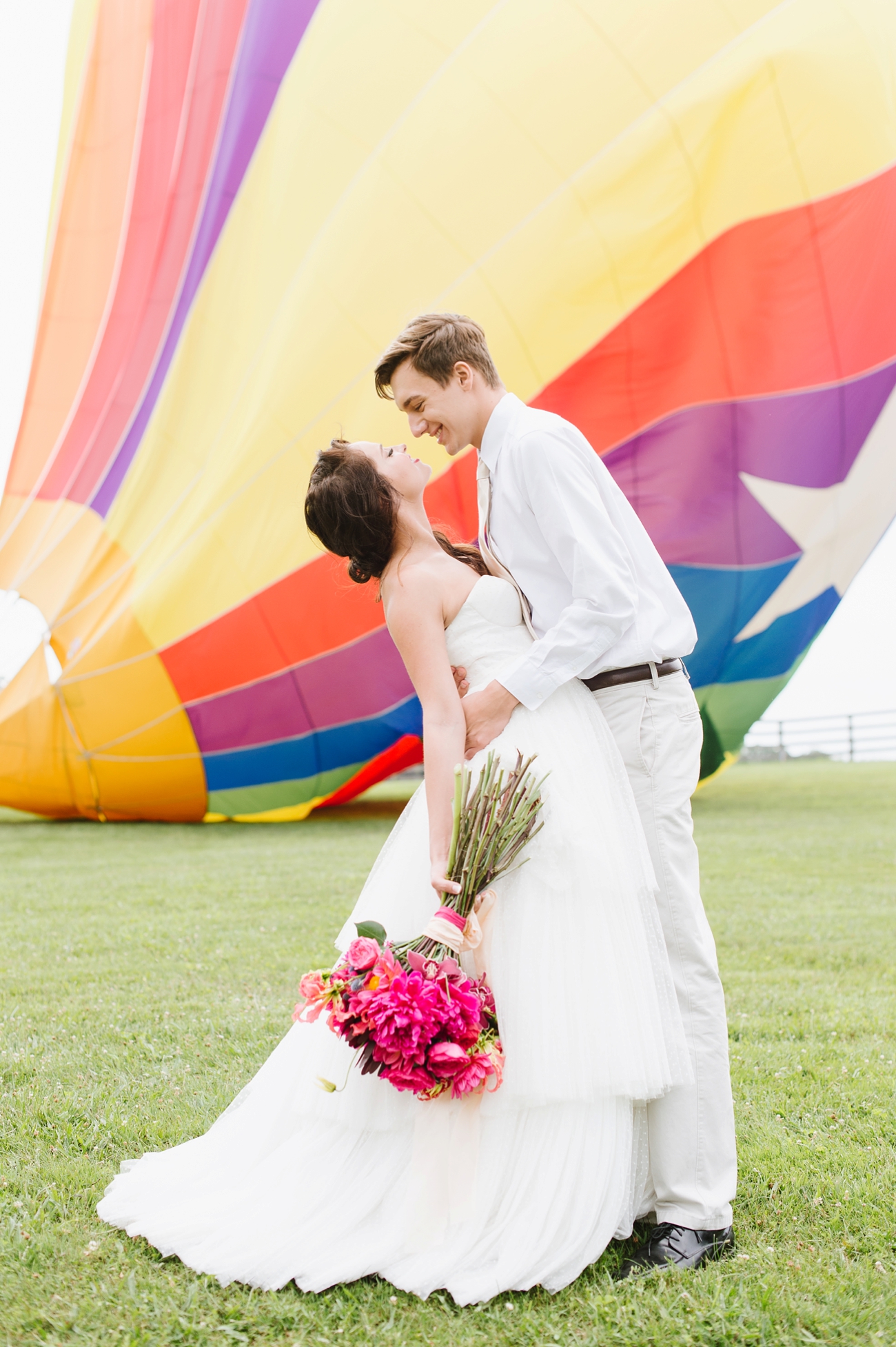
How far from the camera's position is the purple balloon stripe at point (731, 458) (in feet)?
24.2

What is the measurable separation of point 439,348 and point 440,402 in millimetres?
120

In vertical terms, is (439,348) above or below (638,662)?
above

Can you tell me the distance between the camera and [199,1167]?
2.74m

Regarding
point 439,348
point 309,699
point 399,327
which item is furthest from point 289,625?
point 439,348

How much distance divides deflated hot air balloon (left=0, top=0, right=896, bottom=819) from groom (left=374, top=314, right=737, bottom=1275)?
477 centimetres

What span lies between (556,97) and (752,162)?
4.01 ft

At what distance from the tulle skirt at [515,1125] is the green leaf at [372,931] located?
0.17 meters

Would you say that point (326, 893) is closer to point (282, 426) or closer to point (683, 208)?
point (282, 426)

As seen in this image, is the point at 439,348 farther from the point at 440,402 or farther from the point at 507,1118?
the point at 507,1118

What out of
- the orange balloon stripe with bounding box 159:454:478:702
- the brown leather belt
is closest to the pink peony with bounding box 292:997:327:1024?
the brown leather belt

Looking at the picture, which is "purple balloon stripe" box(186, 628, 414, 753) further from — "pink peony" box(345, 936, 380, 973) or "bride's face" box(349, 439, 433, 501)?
"pink peony" box(345, 936, 380, 973)

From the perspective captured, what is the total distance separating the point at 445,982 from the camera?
7.79 ft

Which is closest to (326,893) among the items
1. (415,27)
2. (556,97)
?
(556,97)

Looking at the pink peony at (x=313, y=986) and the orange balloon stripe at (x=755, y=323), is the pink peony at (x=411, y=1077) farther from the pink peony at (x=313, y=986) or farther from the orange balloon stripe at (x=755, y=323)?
the orange balloon stripe at (x=755, y=323)
